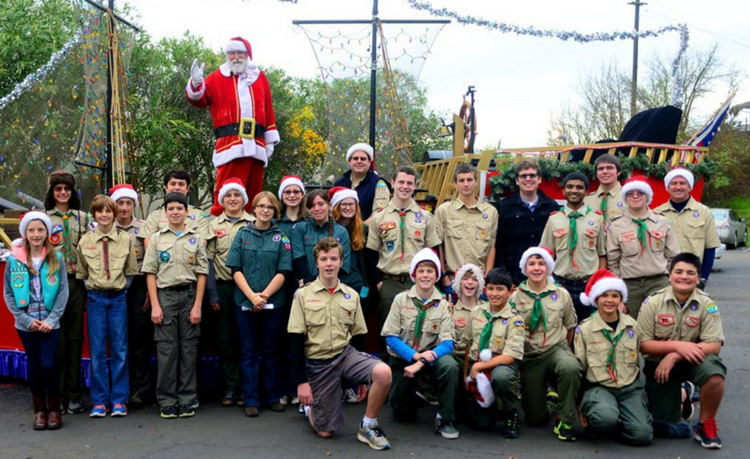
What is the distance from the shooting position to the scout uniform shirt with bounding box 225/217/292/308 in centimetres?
476

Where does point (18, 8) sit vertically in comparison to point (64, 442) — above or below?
above

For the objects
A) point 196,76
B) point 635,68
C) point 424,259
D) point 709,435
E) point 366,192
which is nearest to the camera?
point 709,435

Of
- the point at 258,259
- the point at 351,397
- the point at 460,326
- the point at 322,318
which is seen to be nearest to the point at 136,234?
the point at 258,259

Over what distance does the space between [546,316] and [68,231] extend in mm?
3439

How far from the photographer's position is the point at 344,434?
4.40 m

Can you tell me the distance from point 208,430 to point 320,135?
19446mm

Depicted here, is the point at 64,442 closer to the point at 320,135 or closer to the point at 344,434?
the point at 344,434

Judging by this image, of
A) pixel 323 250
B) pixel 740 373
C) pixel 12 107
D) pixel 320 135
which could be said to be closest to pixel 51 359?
pixel 323 250

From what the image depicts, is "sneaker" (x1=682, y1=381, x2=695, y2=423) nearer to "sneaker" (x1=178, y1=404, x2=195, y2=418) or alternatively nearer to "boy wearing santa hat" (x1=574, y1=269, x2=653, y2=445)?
"boy wearing santa hat" (x1=574, y1=269, x2=653, y2=445)

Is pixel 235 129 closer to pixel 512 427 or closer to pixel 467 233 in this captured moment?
pixel 467 233

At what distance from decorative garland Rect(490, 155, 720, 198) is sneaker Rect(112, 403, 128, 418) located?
179 inches

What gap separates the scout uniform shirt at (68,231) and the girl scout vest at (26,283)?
28cm

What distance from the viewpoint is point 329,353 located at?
4418mm

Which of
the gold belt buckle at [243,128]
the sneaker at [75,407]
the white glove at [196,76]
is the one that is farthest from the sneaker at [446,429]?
the white glove at [196,76]
